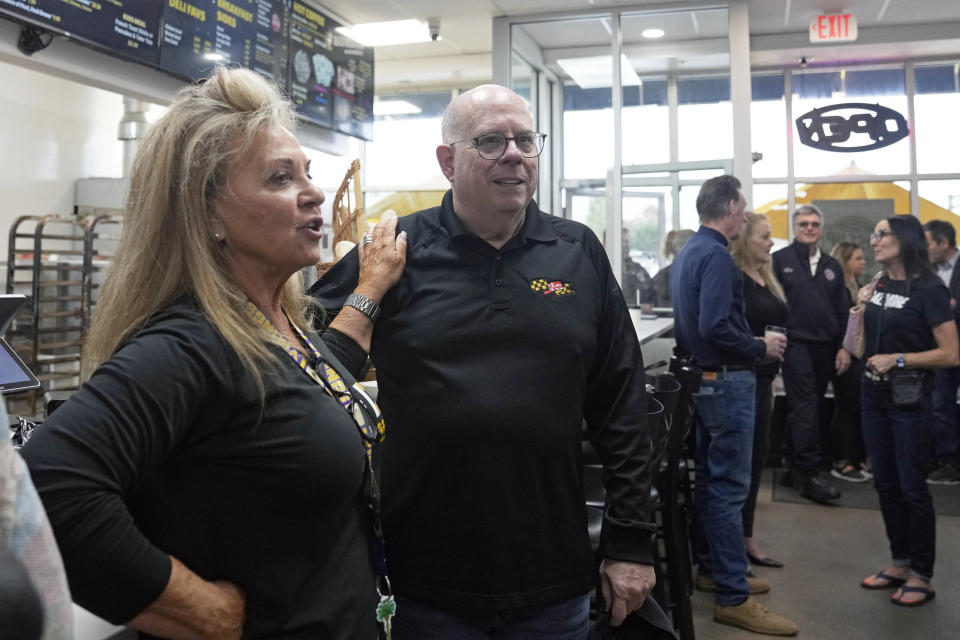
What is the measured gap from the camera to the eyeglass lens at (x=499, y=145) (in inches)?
61.7

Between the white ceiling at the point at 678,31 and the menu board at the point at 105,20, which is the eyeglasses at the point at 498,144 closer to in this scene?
the menu board at the point at 105,20

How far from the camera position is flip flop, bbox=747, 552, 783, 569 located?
3.95 meters

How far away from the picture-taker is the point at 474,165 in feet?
5.15

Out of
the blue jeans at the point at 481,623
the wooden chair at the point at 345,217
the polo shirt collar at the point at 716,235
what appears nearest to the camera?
the blue jeans at the point at 481,623

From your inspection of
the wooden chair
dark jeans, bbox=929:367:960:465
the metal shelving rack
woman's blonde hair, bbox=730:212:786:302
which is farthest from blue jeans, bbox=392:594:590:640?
dark jeans, bbox=929:367:960:465

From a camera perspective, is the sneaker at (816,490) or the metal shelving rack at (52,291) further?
the metal shelving rack at (52,291)

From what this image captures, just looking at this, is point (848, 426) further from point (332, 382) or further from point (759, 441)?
point (332, 382)

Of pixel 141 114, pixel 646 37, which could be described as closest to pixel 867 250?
pixel 646 37

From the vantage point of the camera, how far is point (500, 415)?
1.43 metres

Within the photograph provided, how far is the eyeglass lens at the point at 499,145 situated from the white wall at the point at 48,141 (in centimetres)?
564

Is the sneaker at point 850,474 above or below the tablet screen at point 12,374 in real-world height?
below

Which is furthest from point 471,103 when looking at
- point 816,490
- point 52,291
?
point 52,291

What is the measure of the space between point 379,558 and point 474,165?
78 centimetres

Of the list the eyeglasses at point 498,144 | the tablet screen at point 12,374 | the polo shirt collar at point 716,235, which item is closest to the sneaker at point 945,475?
the polo shirt collar at point 716,235
